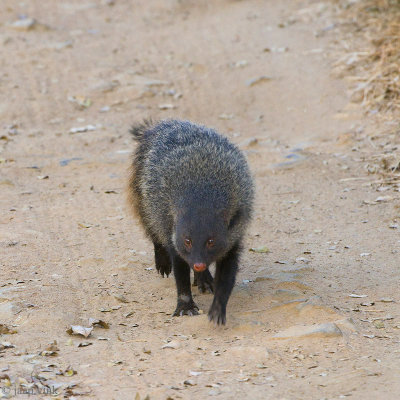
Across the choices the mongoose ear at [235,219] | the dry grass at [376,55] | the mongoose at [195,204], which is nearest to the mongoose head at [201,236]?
the mongoose at [195,204]

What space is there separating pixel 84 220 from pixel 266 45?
6.39 m

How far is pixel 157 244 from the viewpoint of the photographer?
6.06 m

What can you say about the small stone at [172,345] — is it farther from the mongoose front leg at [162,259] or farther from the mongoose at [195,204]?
Answer: the mongoose front leg at [162,259]

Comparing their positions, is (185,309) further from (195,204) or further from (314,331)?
(314,331)

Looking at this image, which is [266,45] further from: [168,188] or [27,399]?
[27,399]

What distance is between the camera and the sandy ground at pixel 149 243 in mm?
4234

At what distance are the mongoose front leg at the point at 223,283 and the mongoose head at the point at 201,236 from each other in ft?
0.95

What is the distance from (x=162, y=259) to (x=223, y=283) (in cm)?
108

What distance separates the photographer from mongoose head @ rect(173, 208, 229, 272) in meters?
4.74

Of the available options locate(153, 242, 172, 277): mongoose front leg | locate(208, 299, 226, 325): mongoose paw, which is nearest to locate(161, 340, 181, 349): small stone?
locate(208, 299, 226, 325): mongoose paw

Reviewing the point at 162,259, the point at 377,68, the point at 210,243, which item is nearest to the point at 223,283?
the point at 210,243

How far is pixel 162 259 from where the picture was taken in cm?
606

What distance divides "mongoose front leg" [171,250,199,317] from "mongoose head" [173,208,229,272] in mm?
397

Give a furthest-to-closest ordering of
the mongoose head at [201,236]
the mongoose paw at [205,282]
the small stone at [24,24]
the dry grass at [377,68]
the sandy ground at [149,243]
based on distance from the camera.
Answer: the small stone at [24,24]
the dry grass at [377,68]
the mongoose paw at [205,282]
the mongoose head at [201,236]
the sandy ground at [149,243]
